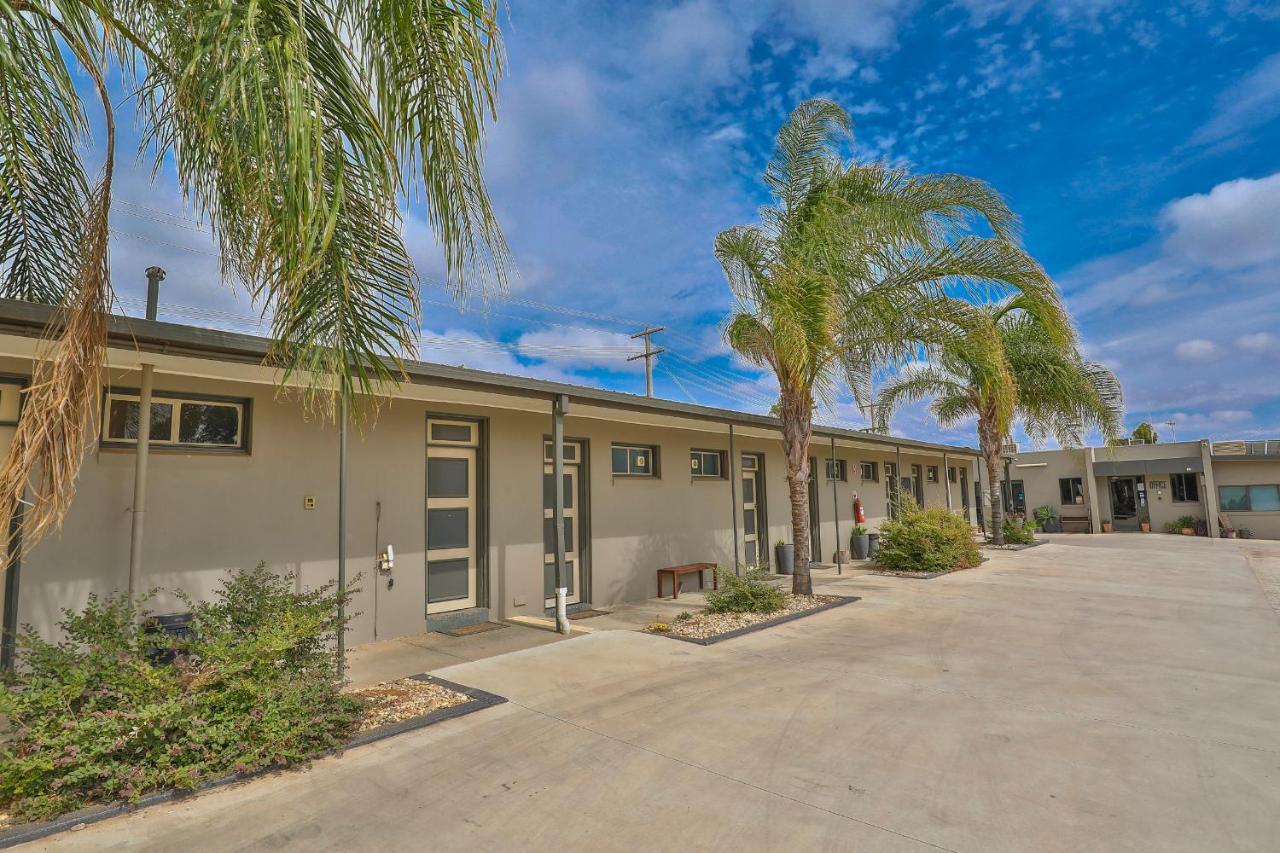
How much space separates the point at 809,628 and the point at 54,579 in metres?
7.35

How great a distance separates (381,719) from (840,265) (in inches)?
290

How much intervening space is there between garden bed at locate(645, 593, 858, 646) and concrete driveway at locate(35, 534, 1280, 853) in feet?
0.90

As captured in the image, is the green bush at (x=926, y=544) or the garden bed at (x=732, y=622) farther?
the green bush at (x=926, y=544)

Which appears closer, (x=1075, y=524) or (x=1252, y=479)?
(x=1252, y=479)

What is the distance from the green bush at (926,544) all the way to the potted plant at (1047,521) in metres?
15.1

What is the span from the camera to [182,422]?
602cm

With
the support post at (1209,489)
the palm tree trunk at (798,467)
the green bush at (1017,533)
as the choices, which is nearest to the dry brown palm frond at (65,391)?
the palm tree trunk at (798,467)

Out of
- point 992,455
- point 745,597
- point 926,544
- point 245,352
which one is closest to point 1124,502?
point 992,455

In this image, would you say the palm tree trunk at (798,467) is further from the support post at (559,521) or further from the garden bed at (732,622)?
the support post at (559,521)

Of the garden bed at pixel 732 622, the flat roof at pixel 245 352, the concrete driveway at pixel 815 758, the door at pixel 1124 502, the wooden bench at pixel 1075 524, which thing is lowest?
the concrete driveway at pixel 815 758

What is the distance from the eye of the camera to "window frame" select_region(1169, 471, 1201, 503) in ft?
77.4

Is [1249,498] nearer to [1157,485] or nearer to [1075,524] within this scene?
[1157,485]

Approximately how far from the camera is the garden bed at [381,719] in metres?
3.00

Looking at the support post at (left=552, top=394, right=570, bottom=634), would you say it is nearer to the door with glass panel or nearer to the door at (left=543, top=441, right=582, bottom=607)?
the door with glass panel
